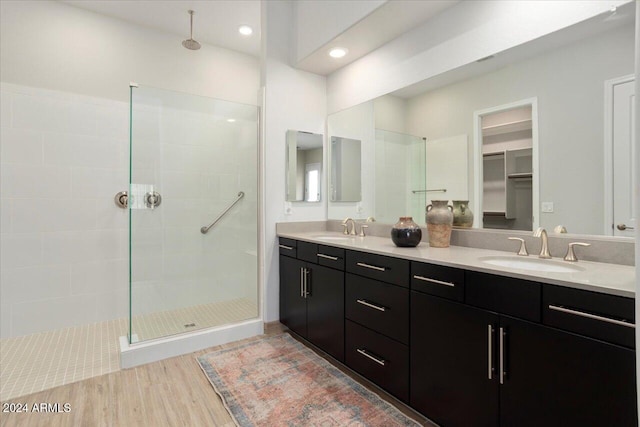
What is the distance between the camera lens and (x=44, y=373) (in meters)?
2.14

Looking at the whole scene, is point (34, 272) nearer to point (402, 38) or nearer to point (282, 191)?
point (282, 191)

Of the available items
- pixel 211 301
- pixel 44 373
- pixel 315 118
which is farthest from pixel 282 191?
pixel 44 373

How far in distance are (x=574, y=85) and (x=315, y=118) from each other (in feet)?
6.82

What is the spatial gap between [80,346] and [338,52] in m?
3.22

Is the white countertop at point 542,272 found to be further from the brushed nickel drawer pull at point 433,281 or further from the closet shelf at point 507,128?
the closet shelf at point 507,128

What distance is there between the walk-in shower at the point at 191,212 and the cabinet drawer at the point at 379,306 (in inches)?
47.5

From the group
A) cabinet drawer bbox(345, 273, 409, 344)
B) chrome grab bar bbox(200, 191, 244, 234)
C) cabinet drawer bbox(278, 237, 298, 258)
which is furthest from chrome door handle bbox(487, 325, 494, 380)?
chrome grab bar bbox(200, 191, 244, 234)

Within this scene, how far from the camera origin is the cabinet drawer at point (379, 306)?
1715 mm

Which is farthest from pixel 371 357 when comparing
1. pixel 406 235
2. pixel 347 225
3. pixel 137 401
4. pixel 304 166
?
pixel 304 166

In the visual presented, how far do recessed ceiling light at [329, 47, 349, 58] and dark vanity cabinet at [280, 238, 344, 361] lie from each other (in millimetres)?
1637

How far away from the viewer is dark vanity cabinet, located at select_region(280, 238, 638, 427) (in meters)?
1.04

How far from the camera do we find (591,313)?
3.49 feet

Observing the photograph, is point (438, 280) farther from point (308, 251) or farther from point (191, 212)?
point (191, 212)

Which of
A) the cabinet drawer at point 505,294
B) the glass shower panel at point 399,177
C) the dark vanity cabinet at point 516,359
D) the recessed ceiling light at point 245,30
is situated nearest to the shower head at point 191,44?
the recessed ceiling light at point 245,30
